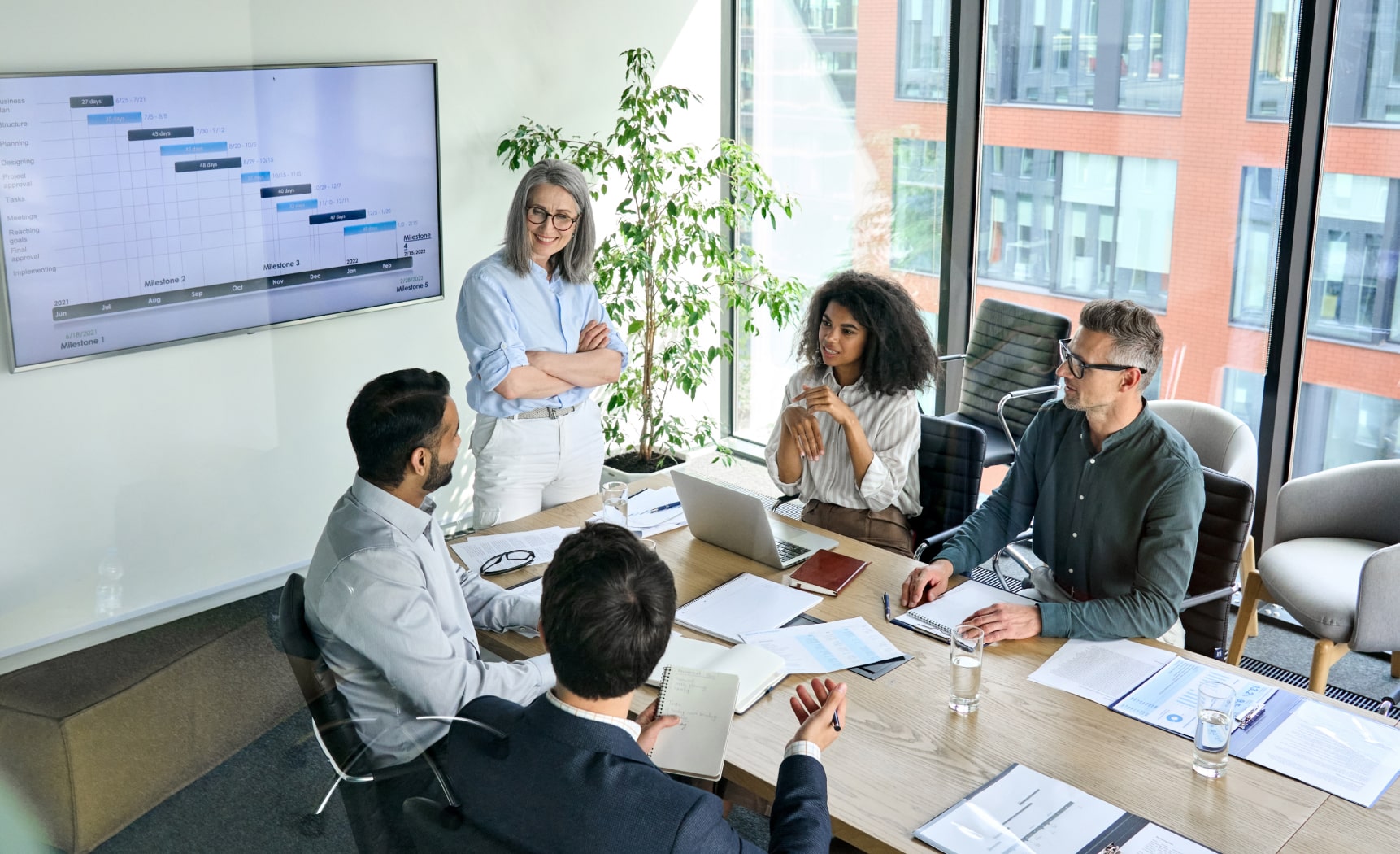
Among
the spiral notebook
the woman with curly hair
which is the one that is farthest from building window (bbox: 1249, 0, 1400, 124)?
the spiral notebook

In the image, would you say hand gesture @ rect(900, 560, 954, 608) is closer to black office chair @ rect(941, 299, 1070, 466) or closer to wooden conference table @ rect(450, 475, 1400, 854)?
wooden conference table @ rect(450, 475, 1400, 854)

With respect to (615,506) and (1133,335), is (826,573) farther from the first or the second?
(1133,335)

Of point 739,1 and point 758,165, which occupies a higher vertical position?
point 739,1

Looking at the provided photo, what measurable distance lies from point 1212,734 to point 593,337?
224cm

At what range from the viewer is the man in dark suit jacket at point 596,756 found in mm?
1505

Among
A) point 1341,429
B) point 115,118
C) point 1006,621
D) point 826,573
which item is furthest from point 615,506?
point 1341,429

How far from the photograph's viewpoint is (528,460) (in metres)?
3.56

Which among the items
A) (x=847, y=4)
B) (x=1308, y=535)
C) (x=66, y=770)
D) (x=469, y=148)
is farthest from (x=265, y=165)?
(x=1308, y=535)

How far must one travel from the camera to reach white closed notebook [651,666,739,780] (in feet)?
6.51

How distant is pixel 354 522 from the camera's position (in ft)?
7.41

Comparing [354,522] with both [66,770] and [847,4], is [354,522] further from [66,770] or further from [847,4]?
[847,4]

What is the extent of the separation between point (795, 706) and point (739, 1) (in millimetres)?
4459

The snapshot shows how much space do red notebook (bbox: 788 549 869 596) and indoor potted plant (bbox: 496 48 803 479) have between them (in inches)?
87.6

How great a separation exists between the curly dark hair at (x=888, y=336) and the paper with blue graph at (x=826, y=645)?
0.93 metres
